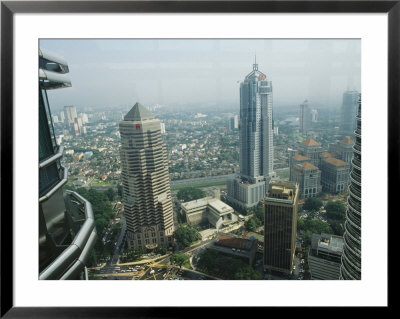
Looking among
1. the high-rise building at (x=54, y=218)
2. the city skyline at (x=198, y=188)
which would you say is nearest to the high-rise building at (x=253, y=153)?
the city skyline at (x=198, y=188)

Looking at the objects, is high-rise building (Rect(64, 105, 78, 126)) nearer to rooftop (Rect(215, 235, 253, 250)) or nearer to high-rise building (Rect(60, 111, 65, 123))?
high-rise building (Rect(60, 111, 65, 123))

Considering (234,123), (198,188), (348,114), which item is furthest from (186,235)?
(348,114)

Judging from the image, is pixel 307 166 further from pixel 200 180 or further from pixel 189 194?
pixel 189 194

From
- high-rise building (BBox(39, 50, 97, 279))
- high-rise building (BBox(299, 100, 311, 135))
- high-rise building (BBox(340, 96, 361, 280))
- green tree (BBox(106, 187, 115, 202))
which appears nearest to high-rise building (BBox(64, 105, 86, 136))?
high-rise building (BBox(39, 50, 97, 279))

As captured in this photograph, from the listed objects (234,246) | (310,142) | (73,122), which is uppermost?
(73,122)

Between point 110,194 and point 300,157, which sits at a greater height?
point 300,157
